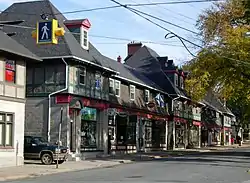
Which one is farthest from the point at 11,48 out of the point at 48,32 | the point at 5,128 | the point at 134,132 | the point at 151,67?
the point at 151,67

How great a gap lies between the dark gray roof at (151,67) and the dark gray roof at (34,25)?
20966mm

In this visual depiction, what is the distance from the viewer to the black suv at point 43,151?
29188 millimetres

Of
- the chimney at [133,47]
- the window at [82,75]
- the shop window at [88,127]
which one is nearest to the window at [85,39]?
the window at [82,75]

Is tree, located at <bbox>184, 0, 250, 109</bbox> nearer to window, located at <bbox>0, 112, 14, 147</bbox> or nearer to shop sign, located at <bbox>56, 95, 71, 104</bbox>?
shop sign, located at <bbox>56, 95, 71, 104</bbox>

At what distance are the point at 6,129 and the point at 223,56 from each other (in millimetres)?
16615

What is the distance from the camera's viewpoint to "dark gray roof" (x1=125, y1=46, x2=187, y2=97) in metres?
57.0

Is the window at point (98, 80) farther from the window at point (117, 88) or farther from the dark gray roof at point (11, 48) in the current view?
the dark gray roof at point (11, 48)

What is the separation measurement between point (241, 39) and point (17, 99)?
1640 cm

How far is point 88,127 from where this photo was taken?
1463 inches

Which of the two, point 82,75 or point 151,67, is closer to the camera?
point 82,75

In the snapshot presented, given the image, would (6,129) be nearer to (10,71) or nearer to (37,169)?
(37,169)

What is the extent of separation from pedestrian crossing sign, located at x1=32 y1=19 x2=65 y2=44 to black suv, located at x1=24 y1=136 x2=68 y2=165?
10177mm

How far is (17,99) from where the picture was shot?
1122 inches

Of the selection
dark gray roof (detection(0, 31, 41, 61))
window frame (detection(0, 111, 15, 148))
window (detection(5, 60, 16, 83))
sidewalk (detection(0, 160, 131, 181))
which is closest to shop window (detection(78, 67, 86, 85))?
sidewalk (detection(0, 160, 131, 181))
